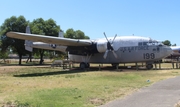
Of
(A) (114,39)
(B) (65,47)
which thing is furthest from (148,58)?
(B) (65,47)

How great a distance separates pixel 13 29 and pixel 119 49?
32471 mm

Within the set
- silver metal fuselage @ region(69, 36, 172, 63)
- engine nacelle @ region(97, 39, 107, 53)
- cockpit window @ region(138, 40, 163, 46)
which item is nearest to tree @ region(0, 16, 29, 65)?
engine nacelle @ region(97, 39, 107, 53)

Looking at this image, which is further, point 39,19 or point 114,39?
point 39,19

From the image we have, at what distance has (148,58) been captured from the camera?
85.7 ft

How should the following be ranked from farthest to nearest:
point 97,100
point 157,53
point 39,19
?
1. point 39,19
2. point 157,53
3. point 97,100

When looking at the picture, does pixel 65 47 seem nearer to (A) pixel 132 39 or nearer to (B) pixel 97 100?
(A) pixel 132 39

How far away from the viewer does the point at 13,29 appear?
5147cm

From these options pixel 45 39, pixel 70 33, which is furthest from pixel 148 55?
pixel 70 33

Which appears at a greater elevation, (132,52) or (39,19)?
(39,19)

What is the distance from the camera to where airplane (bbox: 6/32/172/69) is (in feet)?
84.5

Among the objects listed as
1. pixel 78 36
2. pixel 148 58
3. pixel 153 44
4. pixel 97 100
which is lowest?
pixel 97 100

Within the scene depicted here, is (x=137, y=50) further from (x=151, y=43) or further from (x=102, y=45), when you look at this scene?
(x=102, y=45)

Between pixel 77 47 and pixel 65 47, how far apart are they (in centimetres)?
317

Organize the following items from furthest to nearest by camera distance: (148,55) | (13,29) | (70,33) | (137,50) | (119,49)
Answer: (70,33) → (13,29) → (119,49) → (137,50) → (148,55)
